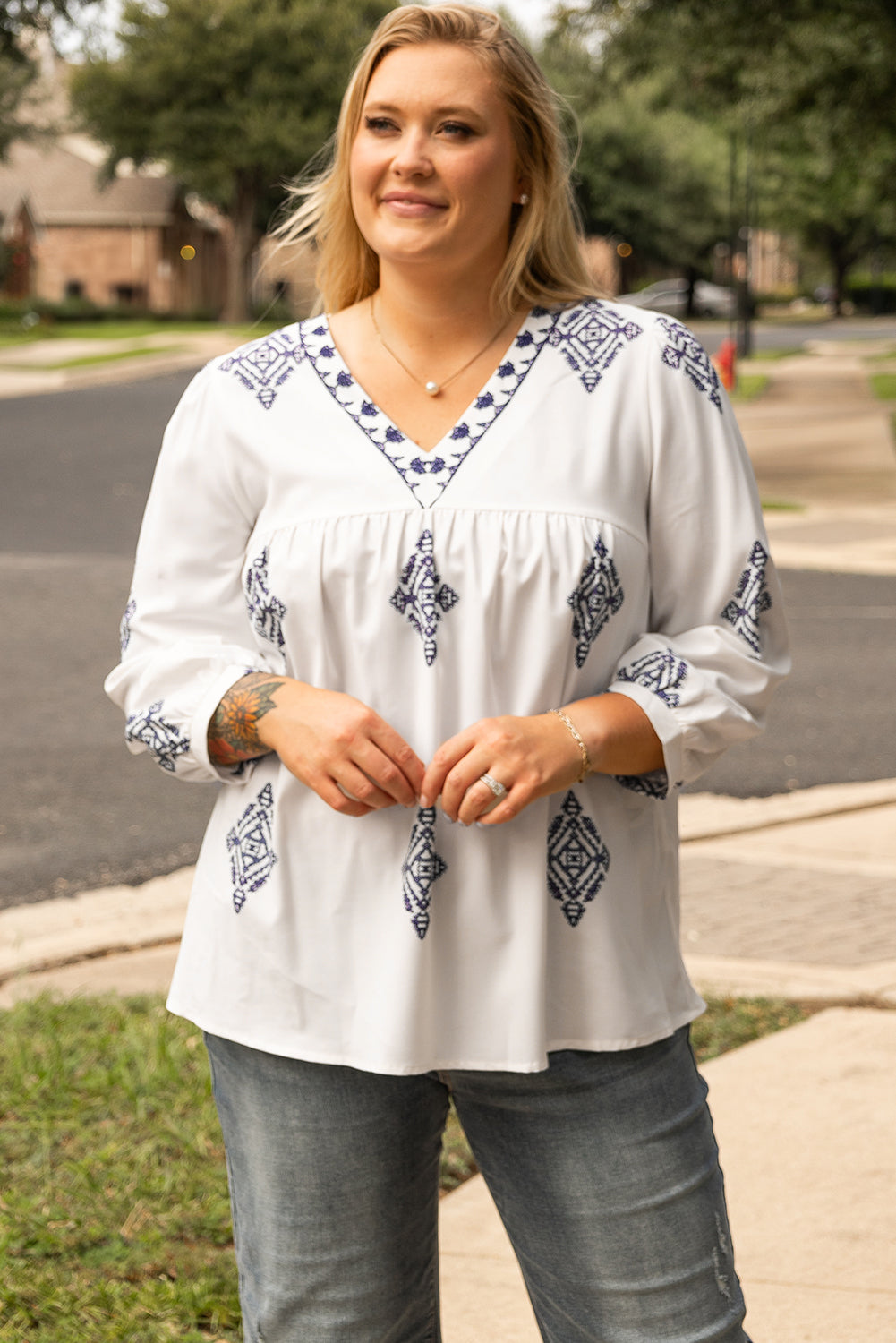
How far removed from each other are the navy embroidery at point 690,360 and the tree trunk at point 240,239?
55.1 m

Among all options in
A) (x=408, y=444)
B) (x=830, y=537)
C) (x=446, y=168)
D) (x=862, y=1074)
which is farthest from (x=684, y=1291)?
(x=830, y=537)

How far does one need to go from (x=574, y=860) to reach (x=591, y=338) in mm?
612

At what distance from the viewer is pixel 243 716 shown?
1871 millimetres

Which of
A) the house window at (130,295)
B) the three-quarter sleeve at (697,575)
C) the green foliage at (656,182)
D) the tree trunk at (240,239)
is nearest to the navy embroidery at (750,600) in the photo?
the three-quarter sleeve at (697,575)

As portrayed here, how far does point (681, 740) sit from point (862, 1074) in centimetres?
222

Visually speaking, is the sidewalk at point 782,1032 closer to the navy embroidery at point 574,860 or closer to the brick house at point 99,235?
the navy embroidery at point 574,860

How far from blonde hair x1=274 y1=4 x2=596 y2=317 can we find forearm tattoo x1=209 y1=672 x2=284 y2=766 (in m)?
0.54

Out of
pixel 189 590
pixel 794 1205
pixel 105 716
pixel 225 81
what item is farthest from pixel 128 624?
pixel 225 81

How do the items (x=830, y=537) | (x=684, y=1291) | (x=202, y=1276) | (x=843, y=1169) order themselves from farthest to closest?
(x=830, y=537), (x=843, y=1169), (x=202, y=1276), (x=684, y=1291)

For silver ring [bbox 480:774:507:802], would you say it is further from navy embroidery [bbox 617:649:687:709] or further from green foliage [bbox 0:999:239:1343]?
green foliage [bbox 0:999:239:1343]

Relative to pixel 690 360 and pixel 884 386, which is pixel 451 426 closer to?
pixel 690 360

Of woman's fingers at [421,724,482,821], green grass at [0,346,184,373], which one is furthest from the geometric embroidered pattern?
green grass at [0,346,184,373]

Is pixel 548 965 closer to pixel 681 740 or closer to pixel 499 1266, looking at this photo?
pixel 681 740

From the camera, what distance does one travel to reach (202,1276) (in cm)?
296
